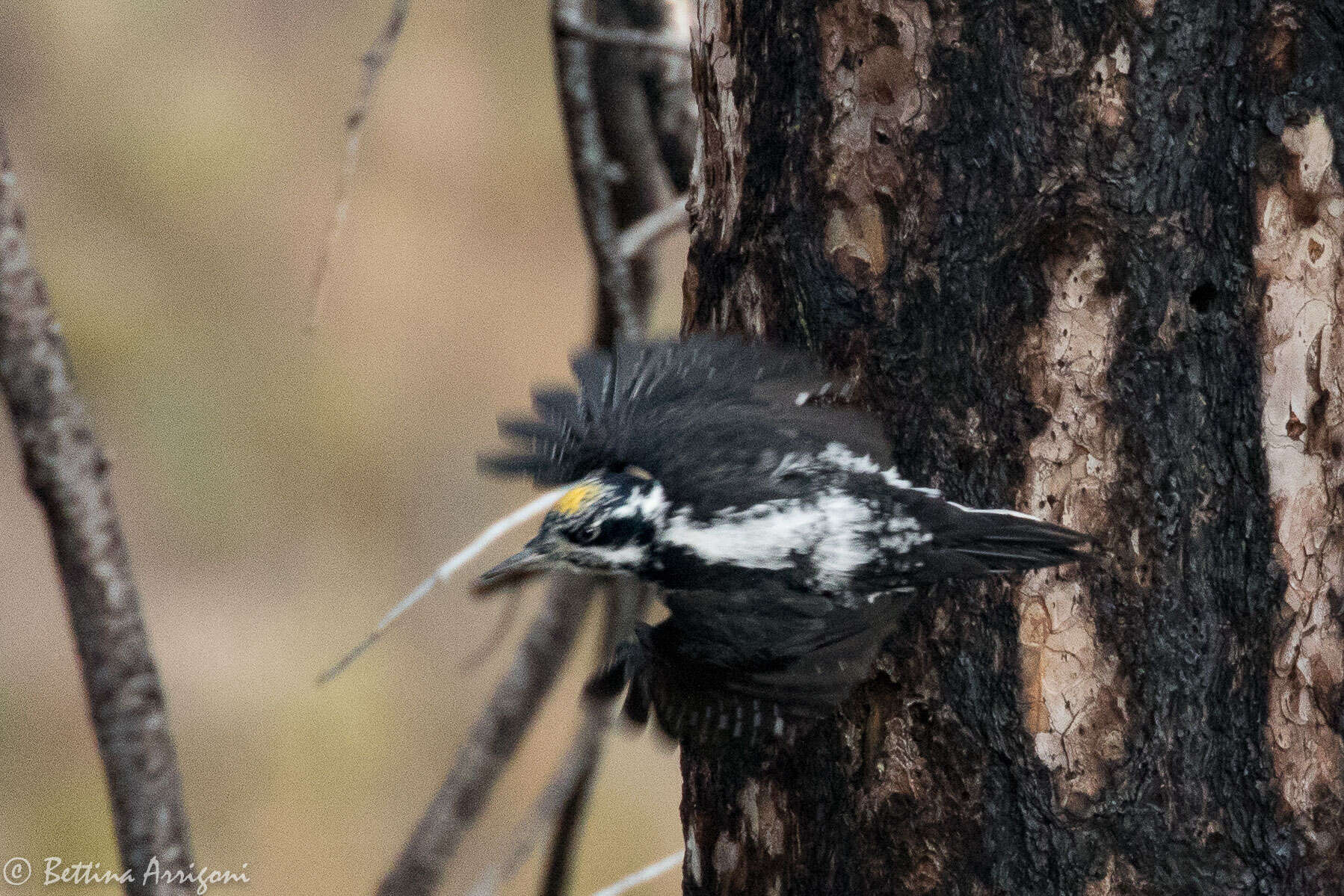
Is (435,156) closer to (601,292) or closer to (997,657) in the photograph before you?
(601,292)

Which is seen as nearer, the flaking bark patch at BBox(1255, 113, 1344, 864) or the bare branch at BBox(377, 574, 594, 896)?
the flaking bark patch at BBox(1255, 113, 1344, 864)

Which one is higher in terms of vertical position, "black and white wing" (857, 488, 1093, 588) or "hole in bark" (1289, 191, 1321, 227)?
"hole in bark" (1289, 191, 1321, 227)

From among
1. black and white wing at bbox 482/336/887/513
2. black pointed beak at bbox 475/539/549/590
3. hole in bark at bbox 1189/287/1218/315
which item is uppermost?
hole in bark at bbox 1189/287/1218/315

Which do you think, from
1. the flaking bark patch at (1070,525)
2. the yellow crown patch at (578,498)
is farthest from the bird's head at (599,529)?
the flaking bark patch at (1070,525)

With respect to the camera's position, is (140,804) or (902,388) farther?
(140,804)

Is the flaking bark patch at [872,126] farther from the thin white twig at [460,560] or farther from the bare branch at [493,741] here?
the bare branch at [493,741]

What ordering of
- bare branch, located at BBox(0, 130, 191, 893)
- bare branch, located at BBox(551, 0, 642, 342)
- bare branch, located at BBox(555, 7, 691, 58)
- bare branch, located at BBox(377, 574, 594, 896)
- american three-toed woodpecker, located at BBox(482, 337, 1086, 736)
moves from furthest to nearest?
bare branch, located at BBox(377, 574, 594, 896) < bare branch, located at BBox(551, 0, 642, 342) < bare branch, located at BBox(555, 7, 691, 58) < bare branch, located at BBox(0, 130, 191, 893) < american three-toed woodpecker, located at BBox(482, 337, 1086, 736)

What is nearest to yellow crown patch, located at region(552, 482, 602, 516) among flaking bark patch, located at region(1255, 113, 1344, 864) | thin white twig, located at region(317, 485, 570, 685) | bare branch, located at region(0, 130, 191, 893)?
thin white twig, located at region(317, 485, 570, 685)

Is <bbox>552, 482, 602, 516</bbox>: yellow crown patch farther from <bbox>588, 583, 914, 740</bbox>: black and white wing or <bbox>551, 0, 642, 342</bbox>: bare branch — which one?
<bbox>551, 0, 642, 342</bbox>: bare branch

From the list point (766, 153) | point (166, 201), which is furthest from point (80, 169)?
point (766, 153)
